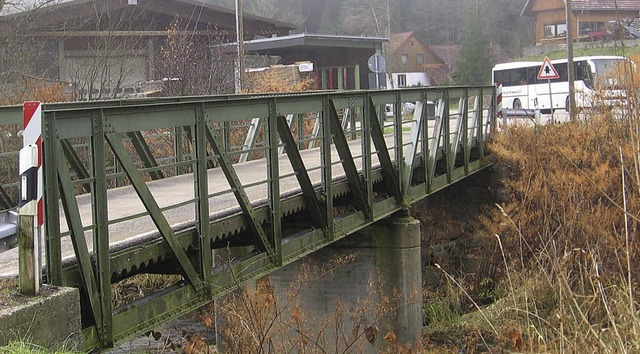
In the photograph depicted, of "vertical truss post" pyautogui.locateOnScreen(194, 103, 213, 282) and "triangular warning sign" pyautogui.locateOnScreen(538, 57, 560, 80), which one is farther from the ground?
"triangular warning sign" pyautogui.locateOnScreen(538, 57, 560, 80)

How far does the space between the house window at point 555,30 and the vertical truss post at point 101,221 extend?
63900 mm

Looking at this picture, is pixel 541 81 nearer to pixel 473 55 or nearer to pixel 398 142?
pixel 473 55

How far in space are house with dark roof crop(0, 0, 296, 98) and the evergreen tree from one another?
73.1 ft

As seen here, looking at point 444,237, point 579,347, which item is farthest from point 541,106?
point 579,347

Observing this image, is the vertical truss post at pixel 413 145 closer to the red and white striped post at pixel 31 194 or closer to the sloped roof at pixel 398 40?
the red and white striped post at pixel 31 194

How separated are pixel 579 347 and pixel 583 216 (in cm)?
971

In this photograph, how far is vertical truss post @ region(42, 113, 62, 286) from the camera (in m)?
6.12

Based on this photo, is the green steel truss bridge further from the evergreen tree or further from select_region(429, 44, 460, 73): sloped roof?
select_region(429, 44, 460, 73): sloped roof

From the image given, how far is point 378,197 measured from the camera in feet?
46.9

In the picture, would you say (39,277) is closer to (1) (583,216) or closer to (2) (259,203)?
(2) (259,203)

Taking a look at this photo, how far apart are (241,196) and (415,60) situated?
67012 mm

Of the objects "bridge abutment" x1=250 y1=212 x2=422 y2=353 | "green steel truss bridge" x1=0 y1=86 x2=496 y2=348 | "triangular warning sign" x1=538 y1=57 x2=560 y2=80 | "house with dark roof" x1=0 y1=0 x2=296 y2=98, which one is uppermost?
"house with dark roof" x1=0 y1=0 x2=296 y2=98

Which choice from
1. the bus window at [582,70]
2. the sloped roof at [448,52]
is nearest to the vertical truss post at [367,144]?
the bus window at [582,70]


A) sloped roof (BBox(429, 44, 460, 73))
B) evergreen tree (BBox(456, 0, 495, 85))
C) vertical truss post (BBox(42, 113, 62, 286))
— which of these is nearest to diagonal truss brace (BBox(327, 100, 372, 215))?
vertical truss post (BBox(42, 113, 62, 286))
